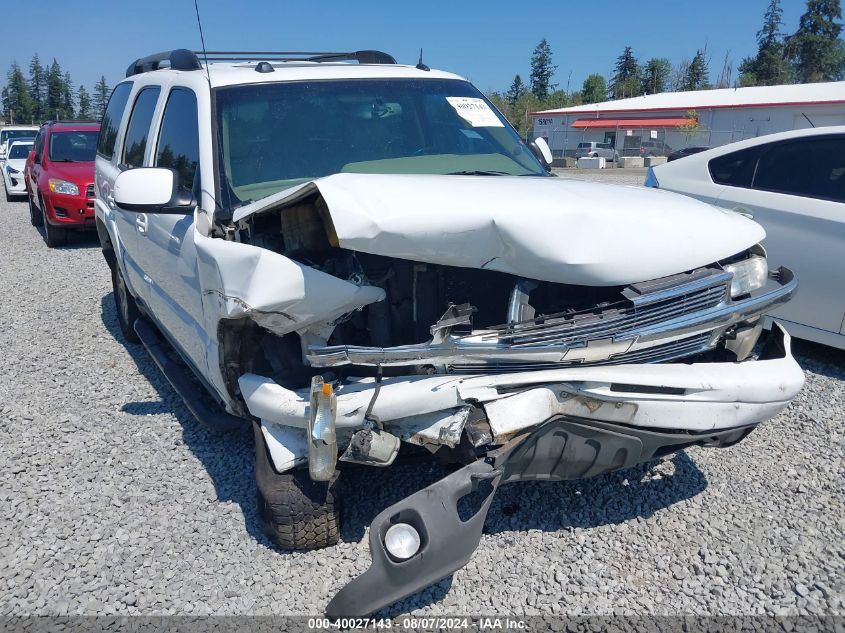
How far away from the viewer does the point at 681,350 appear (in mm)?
2850

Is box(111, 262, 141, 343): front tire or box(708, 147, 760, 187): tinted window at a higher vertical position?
box(708, 147, 760, 187): tinted window

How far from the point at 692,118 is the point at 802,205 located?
144ft

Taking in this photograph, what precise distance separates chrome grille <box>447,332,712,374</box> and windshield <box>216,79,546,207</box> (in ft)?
4.50

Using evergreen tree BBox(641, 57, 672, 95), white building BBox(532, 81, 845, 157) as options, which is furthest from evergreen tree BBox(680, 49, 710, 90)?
white building BBox(532, 81, 845, 157)

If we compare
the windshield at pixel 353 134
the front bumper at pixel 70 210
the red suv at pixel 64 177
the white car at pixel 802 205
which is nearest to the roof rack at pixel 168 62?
the windshield at pixel 353 134

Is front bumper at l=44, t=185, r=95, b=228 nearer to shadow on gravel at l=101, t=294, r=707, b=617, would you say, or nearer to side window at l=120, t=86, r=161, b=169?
side window at l=120, t=86, r=161, b=169

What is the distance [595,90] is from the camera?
85.4 m

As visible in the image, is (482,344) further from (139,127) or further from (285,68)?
(139,127)

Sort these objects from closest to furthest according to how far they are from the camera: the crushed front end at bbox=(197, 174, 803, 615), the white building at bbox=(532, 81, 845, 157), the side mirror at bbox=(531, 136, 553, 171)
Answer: the crushed front end at bbox=(197, 174, 803, 615)
the side mirror at bbox=(531, 136, 553, 171)
the white building at bbox=(532, 81, 845, 157)

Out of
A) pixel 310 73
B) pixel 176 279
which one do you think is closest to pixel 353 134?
pixel 310 73

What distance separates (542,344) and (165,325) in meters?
2.75

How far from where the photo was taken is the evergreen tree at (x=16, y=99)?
295 feet

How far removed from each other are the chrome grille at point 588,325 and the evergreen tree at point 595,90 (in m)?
87.5

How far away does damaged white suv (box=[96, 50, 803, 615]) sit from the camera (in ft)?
8.32
